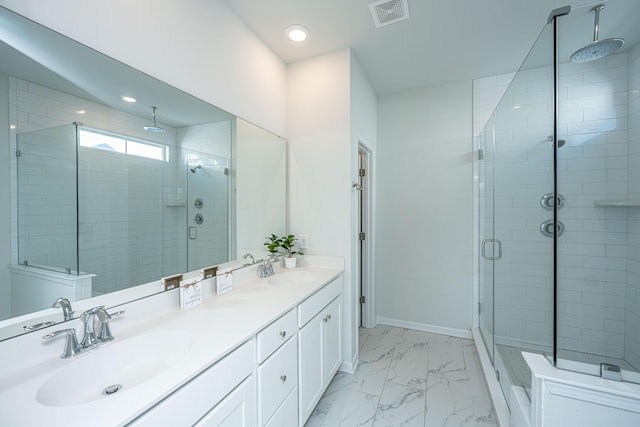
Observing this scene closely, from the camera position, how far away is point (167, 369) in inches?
33.0

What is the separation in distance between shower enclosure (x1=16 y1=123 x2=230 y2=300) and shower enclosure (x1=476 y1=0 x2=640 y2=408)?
1.94 metres

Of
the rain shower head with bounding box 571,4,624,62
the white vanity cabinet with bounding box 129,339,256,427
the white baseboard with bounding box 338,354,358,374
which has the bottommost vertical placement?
the white baseboard with bounding box 338,354,358,374

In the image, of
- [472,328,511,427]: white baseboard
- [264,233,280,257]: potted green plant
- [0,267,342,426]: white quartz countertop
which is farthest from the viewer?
[264,233,280,257]: potted green plant

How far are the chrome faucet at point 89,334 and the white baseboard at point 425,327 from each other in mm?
2787

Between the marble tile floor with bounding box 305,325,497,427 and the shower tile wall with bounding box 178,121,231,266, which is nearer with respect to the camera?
the shower tile wall with bounding box 178,121,231,266

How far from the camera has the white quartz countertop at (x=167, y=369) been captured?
649 millimetres

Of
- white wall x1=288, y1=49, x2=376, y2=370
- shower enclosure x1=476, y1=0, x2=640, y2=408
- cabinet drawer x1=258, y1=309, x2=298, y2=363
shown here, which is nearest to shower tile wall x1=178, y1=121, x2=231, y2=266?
cabinet drawer x1=258, y1=309, x2=298, y2=363

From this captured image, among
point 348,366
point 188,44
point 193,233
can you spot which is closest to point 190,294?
point 193,233

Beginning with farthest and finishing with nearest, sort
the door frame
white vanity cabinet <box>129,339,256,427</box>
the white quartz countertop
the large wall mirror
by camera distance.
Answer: the door frame, the large wall mirror, white vanity cabinet <box>129,339,256,427</box>, the white quartz countertop

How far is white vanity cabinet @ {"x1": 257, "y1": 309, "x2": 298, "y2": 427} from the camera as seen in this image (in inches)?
46.0

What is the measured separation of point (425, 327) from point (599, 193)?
2.12m

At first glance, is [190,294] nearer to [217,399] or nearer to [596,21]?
[217,399]

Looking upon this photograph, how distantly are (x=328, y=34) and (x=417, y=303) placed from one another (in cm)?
285

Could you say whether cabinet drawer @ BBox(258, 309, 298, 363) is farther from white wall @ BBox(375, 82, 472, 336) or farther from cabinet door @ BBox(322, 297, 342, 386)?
white wall @ BBox(375, 82, 472, 336)
